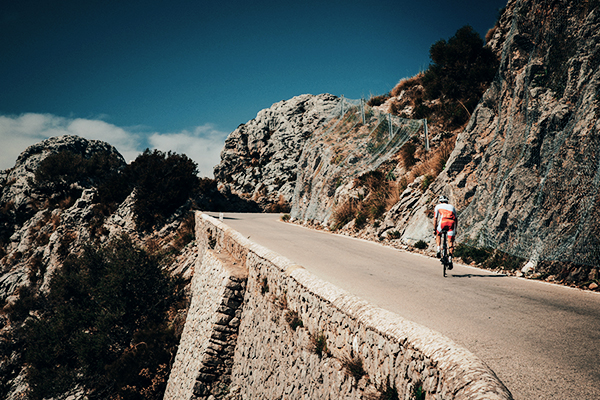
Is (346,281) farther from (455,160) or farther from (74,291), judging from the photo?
(74,291)

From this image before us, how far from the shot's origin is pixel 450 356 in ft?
7.81

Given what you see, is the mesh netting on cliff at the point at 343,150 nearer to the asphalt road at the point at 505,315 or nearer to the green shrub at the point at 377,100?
the green shrub at the point at 377,100

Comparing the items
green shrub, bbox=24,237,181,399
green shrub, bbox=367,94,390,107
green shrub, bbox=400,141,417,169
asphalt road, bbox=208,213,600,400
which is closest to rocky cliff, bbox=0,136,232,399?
green shrub, bbox=24,237,181,399

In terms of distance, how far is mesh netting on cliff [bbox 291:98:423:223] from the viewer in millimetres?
18875

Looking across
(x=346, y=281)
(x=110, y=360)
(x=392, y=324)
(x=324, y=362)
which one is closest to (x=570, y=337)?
(x=392, y=324)

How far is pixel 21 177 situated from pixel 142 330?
46372 millimetres

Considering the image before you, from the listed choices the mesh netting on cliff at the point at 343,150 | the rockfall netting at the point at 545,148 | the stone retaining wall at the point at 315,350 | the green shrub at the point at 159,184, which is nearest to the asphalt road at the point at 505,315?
the stone retaining wall at the point at 315,350

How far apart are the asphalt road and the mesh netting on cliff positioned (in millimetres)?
11516

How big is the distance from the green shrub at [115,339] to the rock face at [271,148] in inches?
1057

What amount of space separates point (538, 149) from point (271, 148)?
4398 cm

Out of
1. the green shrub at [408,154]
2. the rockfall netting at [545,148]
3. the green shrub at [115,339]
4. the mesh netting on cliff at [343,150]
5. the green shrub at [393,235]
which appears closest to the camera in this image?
the rockfall netting at [545,148]

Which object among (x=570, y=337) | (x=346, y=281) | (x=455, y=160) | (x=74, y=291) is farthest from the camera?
(x=74, y=291)

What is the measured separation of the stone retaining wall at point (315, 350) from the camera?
246 cm

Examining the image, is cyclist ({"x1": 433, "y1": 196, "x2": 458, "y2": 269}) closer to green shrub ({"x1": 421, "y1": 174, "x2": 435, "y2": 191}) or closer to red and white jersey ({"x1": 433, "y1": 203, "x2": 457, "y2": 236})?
red and white jersey ({"x1": 433, "y1": 203, "x2": 457, "y2": 236})
